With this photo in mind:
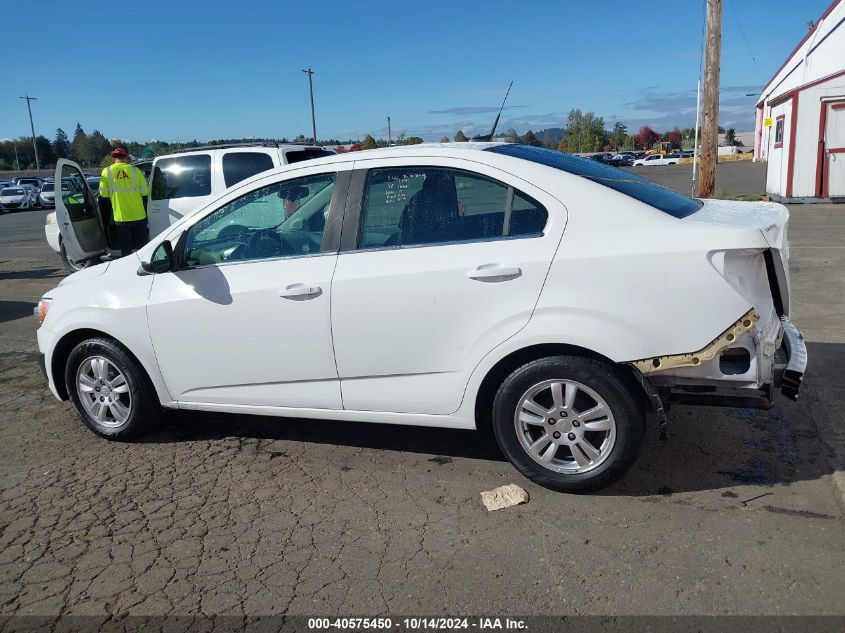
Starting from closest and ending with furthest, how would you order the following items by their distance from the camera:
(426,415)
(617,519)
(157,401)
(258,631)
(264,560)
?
(258,631) < (264,560) < (617,519) < (426,415) < (157,401)

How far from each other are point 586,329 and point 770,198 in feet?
62.7

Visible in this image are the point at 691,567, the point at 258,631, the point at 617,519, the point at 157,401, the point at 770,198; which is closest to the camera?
the point at 258,631

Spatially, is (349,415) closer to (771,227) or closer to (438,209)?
(438,209)

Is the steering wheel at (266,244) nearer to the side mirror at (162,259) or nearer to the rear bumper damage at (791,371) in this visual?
the side mirror at (162,259)

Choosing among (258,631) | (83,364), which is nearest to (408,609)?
(258,631)

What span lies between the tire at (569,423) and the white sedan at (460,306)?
0.01 m

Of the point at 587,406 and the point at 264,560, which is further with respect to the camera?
the point at 587,406

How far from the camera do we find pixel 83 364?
15.5 feet

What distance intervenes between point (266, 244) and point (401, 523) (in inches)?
71.8

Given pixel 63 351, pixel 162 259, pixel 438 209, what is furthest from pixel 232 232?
pixel 63 351

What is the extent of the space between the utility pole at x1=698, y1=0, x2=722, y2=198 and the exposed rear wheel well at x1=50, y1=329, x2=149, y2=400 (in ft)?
49.7

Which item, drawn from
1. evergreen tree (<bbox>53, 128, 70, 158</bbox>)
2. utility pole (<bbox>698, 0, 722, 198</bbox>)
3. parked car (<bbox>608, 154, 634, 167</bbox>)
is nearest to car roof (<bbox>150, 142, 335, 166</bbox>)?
utility pole (<bbox>698, 0, 722, 198</bbox>)

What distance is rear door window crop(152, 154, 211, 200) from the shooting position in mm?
10039

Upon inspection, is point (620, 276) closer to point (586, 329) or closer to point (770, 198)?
point (586, 329)
